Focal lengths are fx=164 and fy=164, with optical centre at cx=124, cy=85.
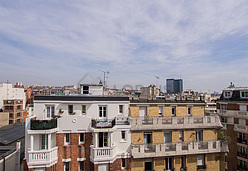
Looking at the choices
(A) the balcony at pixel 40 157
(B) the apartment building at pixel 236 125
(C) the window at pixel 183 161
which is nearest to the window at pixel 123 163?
(C) the window at pixel 183 161

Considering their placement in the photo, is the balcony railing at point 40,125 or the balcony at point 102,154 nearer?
the balcony at point 102,154

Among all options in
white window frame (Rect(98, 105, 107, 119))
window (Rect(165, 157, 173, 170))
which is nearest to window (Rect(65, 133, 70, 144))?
white window frame (Rect(98, 105, 107, 119))

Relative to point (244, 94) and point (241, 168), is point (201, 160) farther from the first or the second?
point (244, 94)

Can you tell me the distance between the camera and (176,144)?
782 inches

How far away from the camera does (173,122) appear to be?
20.8 meters

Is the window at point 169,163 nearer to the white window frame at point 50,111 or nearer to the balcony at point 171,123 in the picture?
the balcony at point 171,123

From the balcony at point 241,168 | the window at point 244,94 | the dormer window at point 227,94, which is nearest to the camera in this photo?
the balcony at point 241,168

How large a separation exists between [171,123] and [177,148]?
2996 mm

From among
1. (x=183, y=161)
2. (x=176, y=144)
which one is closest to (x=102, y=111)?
(x=176, y=144)

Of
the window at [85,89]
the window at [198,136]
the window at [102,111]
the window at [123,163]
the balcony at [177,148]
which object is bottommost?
the window at [123,163]

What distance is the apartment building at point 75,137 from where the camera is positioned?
17438mm

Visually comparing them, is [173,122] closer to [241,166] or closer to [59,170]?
[59,170]

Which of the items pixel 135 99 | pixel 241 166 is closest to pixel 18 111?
pixel 135 99

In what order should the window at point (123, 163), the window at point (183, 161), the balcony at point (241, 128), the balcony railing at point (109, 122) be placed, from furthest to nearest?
the balcony at point (241, 128) < the window at point (183, 161) < the window at point (123, 163) < the balcony railing at point (109, 122)
